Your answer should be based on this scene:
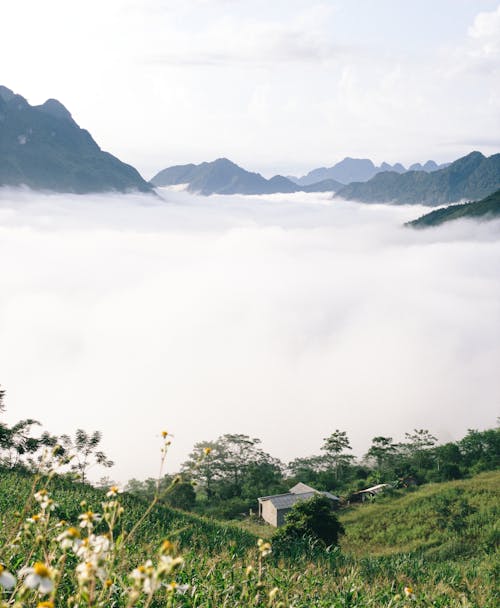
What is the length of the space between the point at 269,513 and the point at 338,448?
28.0 meters

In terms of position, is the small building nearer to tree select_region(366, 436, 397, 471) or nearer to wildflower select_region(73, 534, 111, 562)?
tree select_region(366, 436, 397, 471)

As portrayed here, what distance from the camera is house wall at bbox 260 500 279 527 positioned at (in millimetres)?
51188

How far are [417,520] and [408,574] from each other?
1075 inches

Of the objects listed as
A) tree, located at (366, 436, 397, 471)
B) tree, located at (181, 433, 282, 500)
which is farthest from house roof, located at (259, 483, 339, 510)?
tree, located at (366, 436, 397, 471)

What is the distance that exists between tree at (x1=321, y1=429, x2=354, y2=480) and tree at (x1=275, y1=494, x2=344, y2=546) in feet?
156

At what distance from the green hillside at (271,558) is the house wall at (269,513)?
12.3 metres

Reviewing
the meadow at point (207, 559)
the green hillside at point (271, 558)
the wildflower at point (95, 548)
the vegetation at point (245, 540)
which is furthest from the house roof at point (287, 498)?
the wildflower at point (95, 548)

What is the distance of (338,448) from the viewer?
78188 mm

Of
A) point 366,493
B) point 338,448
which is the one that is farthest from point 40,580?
point 338,448

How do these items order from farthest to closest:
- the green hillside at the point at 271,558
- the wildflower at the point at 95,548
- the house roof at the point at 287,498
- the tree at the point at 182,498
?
the tree at the point at 182,498 < the house roof at the point at 287,498 < the green hillside at the point at 271,558 < the wildflower at the point at 95,548

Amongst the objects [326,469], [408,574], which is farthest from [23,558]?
[326,469]

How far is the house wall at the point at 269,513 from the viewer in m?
51.2

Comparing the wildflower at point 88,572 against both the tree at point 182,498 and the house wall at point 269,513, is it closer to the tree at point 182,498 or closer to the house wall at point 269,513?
the house wall at point 269,513

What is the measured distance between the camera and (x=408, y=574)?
13.2 meters
